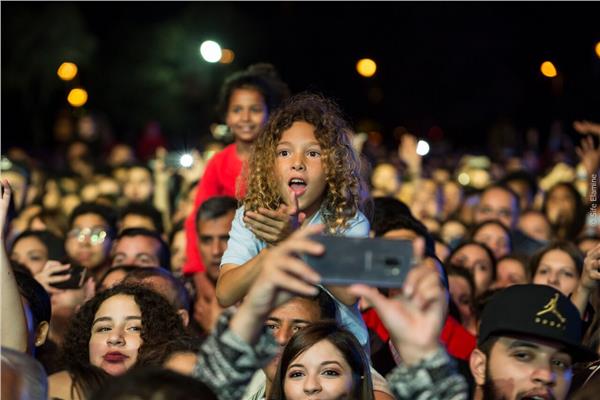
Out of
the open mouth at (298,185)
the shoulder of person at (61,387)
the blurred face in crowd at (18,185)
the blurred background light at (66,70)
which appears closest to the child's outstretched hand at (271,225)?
the open mouth at (298,185)

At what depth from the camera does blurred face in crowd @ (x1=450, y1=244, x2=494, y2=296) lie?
9.41 meters

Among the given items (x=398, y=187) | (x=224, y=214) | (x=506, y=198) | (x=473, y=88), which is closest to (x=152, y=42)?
(x=473, y=88)

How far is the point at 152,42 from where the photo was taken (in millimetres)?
34500

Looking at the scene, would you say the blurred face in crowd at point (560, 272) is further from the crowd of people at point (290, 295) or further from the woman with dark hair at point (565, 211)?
the woman with dark hair at point (565, 211)

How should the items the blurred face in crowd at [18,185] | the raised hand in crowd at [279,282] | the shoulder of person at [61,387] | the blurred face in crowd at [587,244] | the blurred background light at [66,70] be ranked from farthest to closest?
the blurred background light at [66,70], the blurred face in crowd at [18,185], the blurred face in crowd at [587,244], the shoulder of person at [61,387], the raised hand in crowd at [279,282]

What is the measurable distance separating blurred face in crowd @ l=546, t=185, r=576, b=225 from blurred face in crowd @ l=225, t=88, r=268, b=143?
3.48m

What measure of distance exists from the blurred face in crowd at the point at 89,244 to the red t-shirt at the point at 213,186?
590 millimetres

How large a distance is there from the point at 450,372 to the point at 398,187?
12528mm

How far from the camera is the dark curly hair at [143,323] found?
586 centimetres

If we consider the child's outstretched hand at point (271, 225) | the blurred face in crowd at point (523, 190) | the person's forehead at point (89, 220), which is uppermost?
the blurred face in crowd at point (523, 190)

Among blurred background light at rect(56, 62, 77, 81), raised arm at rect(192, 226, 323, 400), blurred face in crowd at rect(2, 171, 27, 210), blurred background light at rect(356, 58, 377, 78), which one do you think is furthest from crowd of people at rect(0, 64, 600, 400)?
blurred background light at rect(56, 62, 77, 81)

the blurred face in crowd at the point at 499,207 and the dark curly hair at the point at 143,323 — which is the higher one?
the blurred face in crowd at the point at 499,207

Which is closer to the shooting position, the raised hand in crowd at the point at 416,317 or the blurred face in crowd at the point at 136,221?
the raised hand in crowd at the point at 416,317

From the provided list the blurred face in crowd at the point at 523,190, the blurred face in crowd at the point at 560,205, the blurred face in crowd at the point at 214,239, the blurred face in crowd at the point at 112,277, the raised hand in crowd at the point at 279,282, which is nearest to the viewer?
the raised hand in crowd at the point at 279,282
